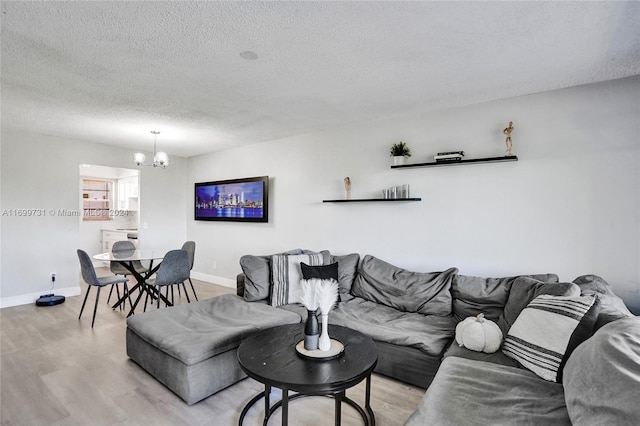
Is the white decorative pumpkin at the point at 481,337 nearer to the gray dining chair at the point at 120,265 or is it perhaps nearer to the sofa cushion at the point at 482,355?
the sofa cushion at the point at 482,355

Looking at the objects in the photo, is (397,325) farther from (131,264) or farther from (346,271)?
(131,264)

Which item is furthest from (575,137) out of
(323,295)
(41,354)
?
(41,354)

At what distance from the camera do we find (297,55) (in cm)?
232

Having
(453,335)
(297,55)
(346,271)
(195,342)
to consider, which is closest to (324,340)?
(195,342)

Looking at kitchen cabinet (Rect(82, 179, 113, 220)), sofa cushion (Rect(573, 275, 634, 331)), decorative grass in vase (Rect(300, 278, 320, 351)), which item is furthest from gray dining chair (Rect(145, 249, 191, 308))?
kitchen cabinet (Rect(82, 179, 113, 220))

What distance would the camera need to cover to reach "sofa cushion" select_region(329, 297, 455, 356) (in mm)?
2467

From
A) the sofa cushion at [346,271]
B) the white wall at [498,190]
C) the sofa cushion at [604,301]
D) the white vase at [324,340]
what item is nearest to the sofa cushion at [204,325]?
the sofa cushion at [346,271]

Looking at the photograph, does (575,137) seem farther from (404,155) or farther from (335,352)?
(335,352)

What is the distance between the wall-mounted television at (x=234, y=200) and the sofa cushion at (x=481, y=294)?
3.03m

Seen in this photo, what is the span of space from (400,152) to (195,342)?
2744 millimetres

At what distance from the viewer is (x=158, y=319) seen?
9.10ft

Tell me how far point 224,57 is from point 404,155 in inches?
84.6

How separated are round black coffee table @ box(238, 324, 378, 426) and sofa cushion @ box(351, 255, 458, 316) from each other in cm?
101

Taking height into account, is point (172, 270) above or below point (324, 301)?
below
